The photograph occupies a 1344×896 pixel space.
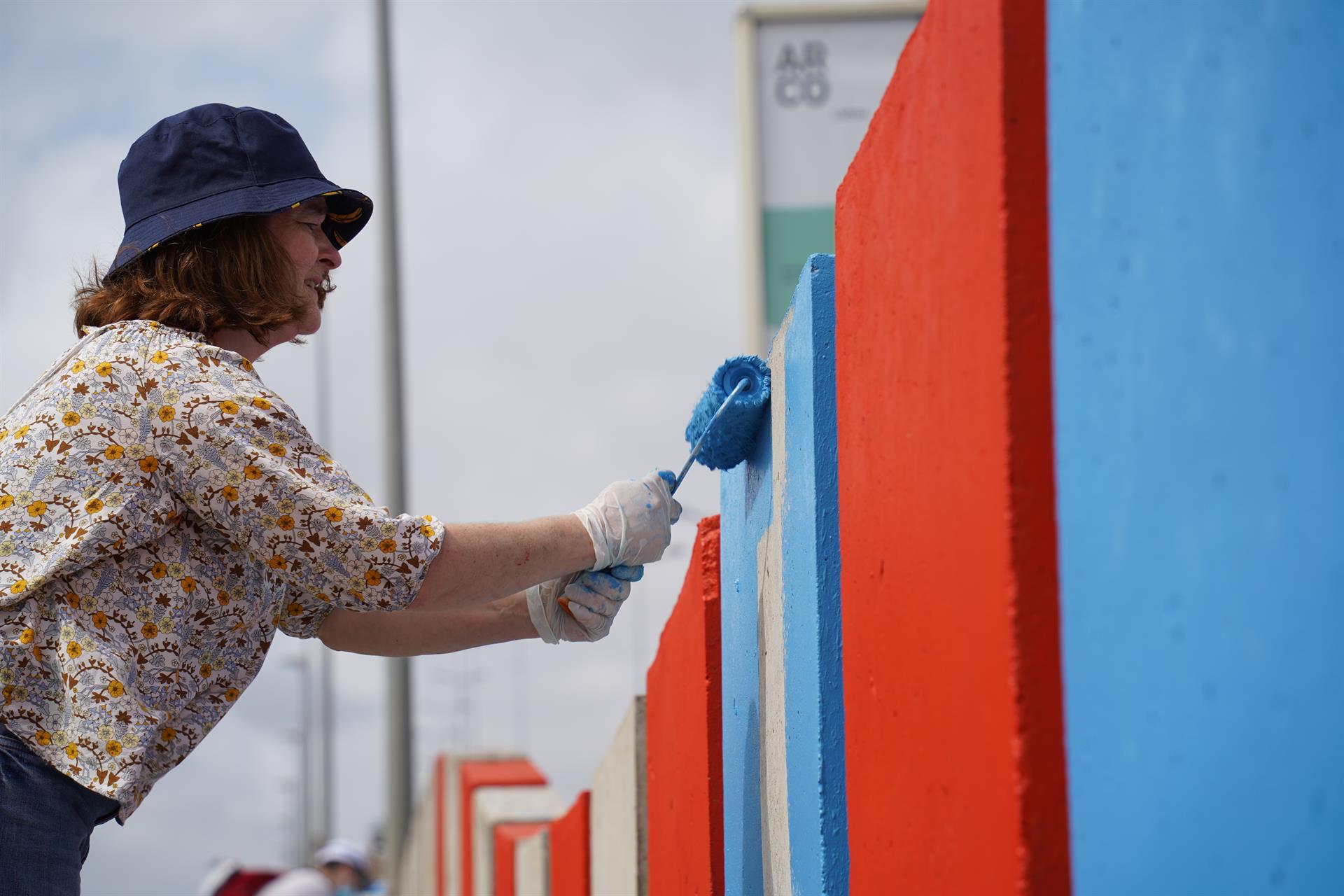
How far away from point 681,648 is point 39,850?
145cm

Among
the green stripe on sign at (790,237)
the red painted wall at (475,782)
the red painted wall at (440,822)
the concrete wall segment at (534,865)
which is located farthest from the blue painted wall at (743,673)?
the red painted wall at (440,822)

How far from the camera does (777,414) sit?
2266mm

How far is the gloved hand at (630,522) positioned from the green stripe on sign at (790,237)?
3378mm

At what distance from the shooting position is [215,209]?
2260 millimetres

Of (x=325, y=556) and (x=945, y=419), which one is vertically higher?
(x=945, y=419)

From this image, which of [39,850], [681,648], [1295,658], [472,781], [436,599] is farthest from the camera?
[472,781]

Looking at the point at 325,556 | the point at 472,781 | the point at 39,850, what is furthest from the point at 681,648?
the point at 472,781

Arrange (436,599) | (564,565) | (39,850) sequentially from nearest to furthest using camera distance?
(39,850)
(436,599)
(564,565)

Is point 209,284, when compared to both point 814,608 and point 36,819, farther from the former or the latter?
point 814,608

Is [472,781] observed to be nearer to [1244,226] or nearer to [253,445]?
[253,445]

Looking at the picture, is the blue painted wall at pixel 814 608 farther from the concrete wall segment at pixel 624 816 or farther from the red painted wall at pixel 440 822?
the red painted wall at pixel 440 822

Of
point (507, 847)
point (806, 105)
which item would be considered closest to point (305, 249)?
point (806, 105)

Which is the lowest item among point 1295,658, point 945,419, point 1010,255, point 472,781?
point 472,781

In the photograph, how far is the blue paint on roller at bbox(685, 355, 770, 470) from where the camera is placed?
94.3 inches
